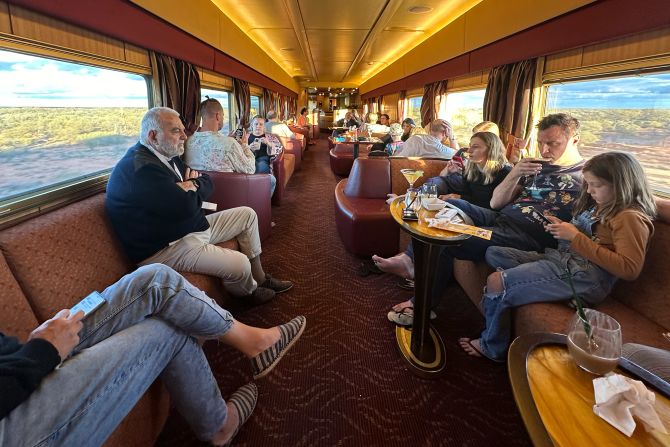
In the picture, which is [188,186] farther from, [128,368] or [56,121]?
[128,368]

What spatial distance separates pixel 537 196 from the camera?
2232mm

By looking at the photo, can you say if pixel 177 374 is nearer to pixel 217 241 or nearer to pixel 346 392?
pixel 346 392

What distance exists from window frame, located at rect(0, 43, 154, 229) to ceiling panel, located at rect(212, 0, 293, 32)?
2.70 m

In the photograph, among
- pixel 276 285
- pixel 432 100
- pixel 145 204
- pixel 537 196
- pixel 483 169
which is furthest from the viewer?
pixel 432 100

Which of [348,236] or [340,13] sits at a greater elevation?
[340,13]

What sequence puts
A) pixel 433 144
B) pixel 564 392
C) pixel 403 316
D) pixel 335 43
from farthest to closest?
pixel 335 43
pixel 433 144
pixel 403 316
pixel 564 392

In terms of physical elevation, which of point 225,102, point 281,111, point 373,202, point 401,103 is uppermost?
point 401,103

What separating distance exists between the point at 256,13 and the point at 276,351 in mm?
5331

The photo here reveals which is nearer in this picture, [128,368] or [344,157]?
[128,368]

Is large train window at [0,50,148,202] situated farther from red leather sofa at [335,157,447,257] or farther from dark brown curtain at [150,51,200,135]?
red leather sofa at [335,157,447,257]

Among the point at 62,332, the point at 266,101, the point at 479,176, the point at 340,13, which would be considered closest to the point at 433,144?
the point at 479,176

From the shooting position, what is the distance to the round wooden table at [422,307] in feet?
6.00

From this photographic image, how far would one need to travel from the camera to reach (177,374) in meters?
1.34

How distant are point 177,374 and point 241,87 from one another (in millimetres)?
6461
